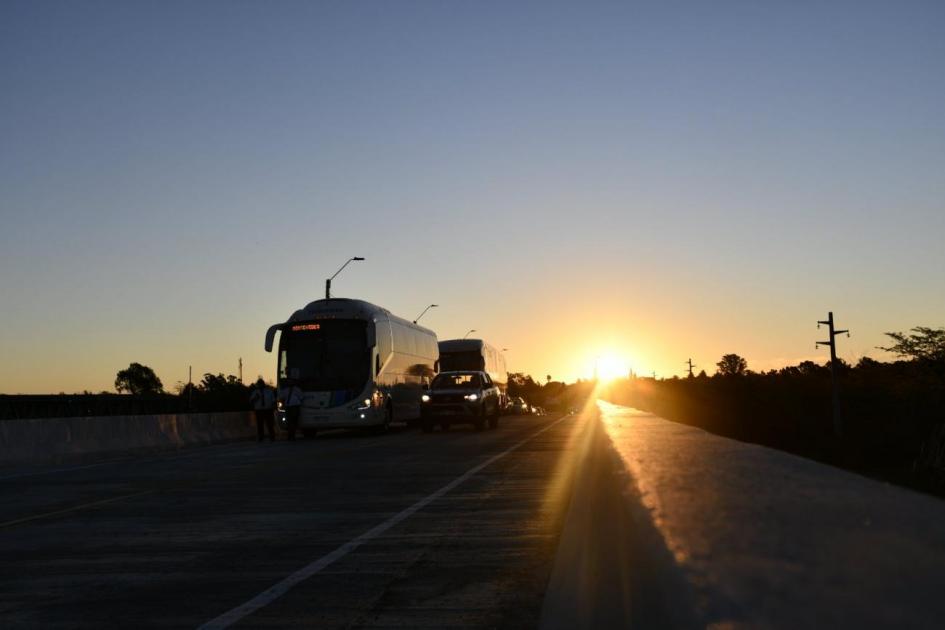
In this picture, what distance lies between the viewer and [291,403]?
34.5m

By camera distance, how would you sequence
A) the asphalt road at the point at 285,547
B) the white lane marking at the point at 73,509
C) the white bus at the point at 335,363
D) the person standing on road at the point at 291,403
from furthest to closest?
the white bus at the point at 335,363, the person standing on road at the point at 291,403, the white lane marking at the point at 73,509, the asphalt road at the point at 285,547

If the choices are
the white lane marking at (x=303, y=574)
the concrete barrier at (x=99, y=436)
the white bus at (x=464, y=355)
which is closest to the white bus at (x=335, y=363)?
the concrete barrier at (x=99, y=436)

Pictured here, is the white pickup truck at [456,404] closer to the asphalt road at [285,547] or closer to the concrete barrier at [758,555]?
the asphalt road at [285,547]

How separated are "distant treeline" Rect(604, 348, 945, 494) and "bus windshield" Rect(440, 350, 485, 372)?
9.87 meters

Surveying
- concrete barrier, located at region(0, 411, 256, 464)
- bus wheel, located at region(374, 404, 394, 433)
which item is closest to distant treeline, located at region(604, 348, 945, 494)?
bus wheel, located at region(374, 404, 394, 433)

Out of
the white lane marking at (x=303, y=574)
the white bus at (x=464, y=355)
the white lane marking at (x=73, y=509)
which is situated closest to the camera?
the white lane marking at (x=303, y=574)

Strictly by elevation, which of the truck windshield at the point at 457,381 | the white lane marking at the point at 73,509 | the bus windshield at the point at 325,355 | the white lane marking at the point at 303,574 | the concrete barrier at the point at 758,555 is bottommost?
the white lane marking at the point at 303,574

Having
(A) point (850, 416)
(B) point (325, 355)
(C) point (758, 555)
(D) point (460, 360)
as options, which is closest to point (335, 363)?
(B) point (325, 355)

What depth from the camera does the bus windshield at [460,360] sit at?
56.9 metres

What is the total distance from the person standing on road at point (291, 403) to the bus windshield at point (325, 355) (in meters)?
0.89

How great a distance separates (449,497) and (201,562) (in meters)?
5.27

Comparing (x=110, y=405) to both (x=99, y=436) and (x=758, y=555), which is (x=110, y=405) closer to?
(x=99, y=436)

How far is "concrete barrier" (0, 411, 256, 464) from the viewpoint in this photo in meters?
24.5

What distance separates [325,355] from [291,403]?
2342 millimetres
